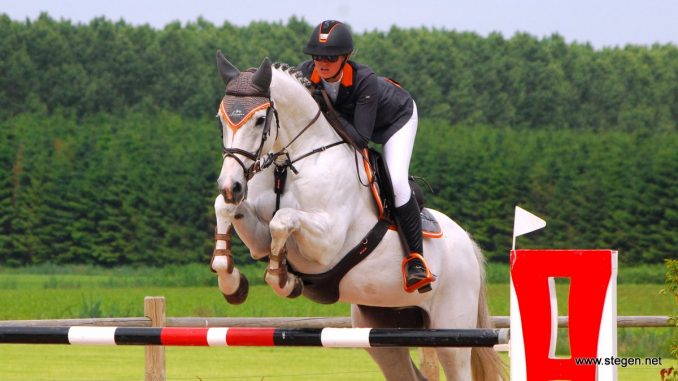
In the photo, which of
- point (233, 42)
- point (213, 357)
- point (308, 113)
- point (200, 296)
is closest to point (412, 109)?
point (308, 113)

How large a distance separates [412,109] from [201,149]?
98.7 feet

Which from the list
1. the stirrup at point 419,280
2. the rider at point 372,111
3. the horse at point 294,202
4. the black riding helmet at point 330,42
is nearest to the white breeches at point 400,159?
the rider at point 372,111

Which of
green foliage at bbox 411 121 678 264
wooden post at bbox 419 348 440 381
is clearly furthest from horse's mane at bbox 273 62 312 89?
green foliage at bbox 411 121 678 264

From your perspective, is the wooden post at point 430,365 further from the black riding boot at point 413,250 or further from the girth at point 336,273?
the girth at point 336,273

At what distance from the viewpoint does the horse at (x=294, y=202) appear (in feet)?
15.1

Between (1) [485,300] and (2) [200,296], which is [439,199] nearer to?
(2) [200,296]

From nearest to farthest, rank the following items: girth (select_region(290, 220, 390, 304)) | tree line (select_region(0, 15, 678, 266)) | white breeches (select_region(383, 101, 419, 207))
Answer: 1. girth (select_region(290, 220, 390, 304))
2. white breeches (select_region(383, 101, 419, 207))
3. tree line (select_region(0, 15, 678, 266))

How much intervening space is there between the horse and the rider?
0.09 m

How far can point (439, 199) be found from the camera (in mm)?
35156

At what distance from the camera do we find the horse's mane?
5.09 metres

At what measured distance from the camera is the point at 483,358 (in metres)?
5.89

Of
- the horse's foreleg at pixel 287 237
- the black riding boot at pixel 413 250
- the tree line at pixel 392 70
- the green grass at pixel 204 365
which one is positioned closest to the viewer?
the horse's foreleg at pixel 287 237

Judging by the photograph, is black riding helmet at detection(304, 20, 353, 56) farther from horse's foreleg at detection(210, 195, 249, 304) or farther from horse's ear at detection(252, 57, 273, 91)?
horse's foreleg at detection(210, 195, 249, 304)

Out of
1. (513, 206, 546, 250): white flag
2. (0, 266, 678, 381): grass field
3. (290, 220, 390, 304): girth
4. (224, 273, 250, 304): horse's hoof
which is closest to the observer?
(513, 206, 546, 250): white flag
